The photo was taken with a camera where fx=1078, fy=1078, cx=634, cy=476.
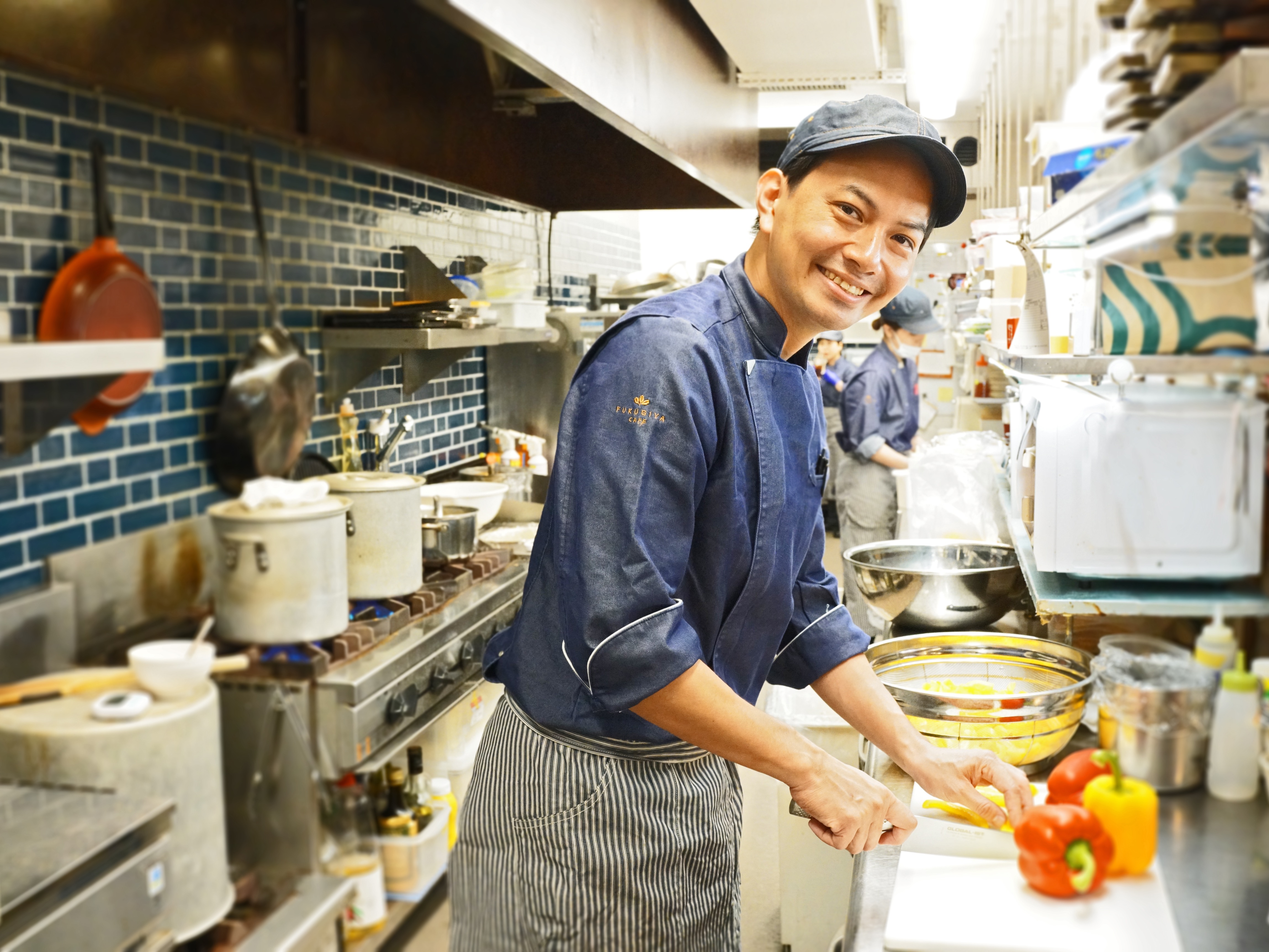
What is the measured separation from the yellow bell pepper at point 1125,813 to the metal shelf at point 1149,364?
1.48ft

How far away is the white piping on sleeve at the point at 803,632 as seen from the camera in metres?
1.85

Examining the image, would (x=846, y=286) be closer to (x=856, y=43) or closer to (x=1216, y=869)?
(x=1216, y=869)

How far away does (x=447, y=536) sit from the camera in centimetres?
321

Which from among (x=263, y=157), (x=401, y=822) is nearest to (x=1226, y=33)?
(x=263, y=157)

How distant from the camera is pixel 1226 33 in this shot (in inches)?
31.4

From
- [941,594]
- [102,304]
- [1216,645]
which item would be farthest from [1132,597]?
[102,304]

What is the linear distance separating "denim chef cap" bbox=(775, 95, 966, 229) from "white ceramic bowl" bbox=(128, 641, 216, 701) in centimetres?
138

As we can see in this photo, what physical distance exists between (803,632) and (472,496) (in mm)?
1979

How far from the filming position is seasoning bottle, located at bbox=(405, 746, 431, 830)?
105 inches

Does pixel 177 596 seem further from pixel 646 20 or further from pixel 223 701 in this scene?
pixel 646 20

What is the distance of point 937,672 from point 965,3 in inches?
62.6

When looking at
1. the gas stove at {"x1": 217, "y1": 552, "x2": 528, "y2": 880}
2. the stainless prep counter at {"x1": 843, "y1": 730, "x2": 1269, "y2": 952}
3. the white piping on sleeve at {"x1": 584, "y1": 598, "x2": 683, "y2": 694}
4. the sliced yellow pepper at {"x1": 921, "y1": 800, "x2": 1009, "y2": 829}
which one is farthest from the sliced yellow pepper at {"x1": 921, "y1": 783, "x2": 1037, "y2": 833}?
the gas stove at {"x1": 217, "y1": 552, "x2": 528, "y2": 880}

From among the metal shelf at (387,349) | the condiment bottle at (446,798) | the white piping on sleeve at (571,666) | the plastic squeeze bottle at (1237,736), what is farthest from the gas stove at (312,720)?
the plastic squeeze bottle at (1237,736)

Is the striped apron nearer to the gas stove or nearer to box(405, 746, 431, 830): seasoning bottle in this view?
the gas stove
